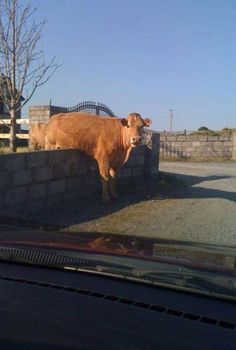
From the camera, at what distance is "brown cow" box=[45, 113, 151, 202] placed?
37.1 feet

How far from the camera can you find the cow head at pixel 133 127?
36.0 ft

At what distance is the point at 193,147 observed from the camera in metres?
26.5

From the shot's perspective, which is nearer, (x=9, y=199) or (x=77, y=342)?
(x=77, y=342)

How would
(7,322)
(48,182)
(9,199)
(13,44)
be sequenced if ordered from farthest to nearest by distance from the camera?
(13,44)
(48,182)
(9,199)
(7,322)

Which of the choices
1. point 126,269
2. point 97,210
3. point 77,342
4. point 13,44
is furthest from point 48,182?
point 77,342

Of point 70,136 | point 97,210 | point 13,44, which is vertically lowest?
point 97,210

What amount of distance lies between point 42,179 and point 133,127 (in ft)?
6.75

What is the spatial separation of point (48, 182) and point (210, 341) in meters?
8.34

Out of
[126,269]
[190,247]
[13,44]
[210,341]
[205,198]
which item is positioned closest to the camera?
[210,341]

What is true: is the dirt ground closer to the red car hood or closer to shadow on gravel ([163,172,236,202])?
shadow on gravel ([163,172,236,202])

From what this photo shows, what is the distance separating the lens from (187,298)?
269 centimetres

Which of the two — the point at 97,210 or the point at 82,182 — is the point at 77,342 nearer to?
the point at 97,210

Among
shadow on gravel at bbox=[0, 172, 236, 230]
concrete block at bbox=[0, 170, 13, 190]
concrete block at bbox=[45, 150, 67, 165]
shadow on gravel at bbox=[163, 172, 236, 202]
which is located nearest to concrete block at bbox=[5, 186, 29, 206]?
concrete block at bbox=[0, 170, 13, 190]

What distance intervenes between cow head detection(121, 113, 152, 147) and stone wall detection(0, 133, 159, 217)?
3.68ft
